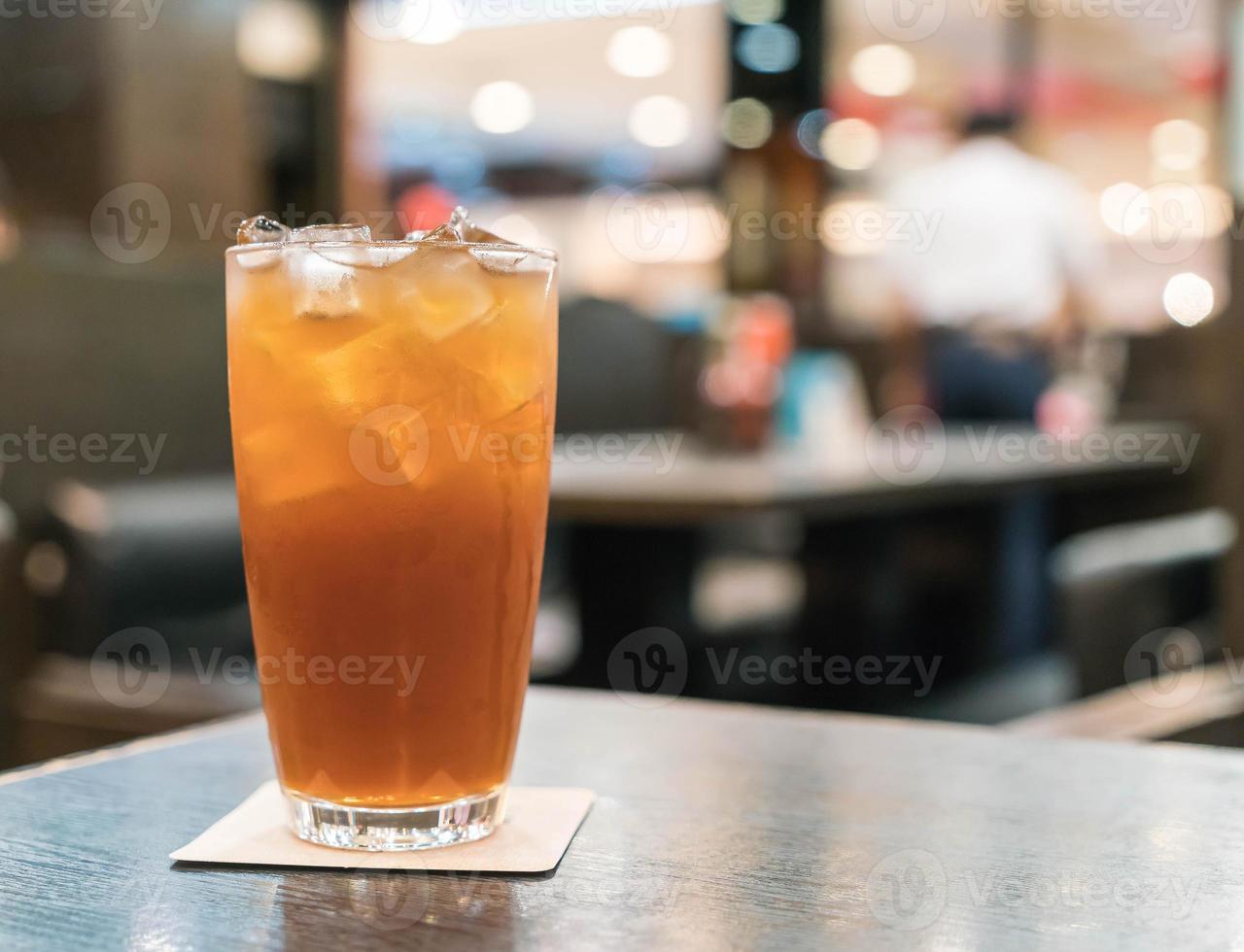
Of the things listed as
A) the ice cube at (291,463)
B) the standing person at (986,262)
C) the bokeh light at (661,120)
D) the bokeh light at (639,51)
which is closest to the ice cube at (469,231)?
the ice cube at (291,463)

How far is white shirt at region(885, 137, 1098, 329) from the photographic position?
5.88 m

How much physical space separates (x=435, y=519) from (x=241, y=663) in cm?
213

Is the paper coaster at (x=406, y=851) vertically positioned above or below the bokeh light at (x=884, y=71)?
below

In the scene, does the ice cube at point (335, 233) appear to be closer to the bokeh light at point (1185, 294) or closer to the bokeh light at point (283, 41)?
the bokeh light at point (283, 41)

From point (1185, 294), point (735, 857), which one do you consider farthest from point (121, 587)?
point (1185, 294)

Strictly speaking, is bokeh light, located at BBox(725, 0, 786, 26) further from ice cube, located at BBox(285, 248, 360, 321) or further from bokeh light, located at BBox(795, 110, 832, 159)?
ice cube, located at BBox(285, 248, 360, 321)

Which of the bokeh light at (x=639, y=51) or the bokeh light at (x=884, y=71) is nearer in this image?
the bokeh light at (x=884, y=71)

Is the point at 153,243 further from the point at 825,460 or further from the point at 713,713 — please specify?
the point at 713,713

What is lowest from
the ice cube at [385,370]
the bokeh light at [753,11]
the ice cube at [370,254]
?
the ice cube at [385,370]

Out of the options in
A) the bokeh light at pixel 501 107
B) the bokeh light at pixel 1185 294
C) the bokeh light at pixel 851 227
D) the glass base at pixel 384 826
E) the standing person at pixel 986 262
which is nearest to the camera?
the glass base at pixel 384 826

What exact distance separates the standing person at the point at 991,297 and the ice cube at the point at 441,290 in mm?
3803

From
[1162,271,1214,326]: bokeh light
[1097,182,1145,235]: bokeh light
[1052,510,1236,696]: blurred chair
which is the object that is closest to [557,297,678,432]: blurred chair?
[1052,510,1236,696]: blurred chair

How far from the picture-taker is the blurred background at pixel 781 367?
262 centimetres

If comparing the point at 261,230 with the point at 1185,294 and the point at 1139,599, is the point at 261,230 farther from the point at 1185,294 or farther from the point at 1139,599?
the point at 1185,294
